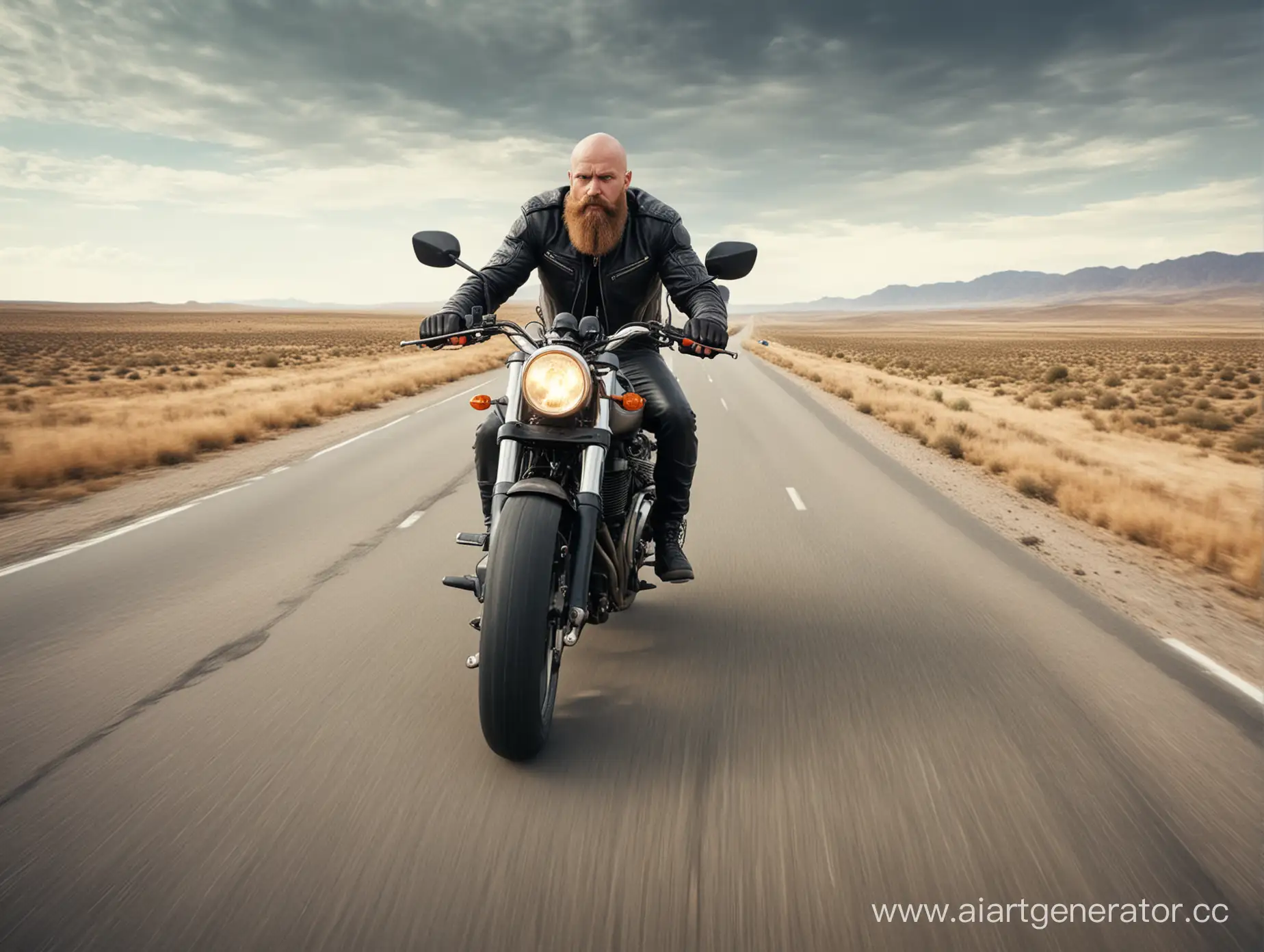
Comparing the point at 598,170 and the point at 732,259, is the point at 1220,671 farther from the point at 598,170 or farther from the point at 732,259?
the point at 598,170

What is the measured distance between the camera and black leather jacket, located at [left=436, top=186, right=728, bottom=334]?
13.2ft

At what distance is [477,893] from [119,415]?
52.7 feet

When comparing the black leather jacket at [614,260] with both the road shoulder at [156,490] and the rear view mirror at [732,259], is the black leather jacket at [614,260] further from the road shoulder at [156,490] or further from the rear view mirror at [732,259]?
the road shoulder at [156,490]

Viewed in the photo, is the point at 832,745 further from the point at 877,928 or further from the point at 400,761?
the point at 400,761

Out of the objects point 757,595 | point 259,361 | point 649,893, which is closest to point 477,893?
Answer: point 649,893

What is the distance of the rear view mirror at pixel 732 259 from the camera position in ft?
11.9

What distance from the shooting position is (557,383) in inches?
119

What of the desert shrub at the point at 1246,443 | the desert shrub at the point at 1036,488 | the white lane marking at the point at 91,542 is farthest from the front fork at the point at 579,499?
the desert shrub at the point at 1246,443

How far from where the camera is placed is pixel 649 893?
2.29 metres

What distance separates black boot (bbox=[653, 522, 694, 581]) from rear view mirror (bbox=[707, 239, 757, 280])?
1408 millimetres

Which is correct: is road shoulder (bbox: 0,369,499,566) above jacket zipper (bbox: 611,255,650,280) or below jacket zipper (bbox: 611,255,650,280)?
below

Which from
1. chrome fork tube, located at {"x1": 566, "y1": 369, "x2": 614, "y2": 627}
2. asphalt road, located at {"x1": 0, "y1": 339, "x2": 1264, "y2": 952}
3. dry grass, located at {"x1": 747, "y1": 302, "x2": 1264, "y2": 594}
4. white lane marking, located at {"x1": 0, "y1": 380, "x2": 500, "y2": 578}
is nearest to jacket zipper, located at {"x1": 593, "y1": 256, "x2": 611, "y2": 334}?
chrome fork tube, located at {"x1": 566, "y1": 369, "x2": 614, "y2": 627}

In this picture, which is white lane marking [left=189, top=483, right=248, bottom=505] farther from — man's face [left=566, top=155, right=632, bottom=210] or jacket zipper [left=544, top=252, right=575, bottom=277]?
man's face [left=566, top=155, right=632, bottom=210]

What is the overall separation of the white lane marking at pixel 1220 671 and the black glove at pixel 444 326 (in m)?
4.17
